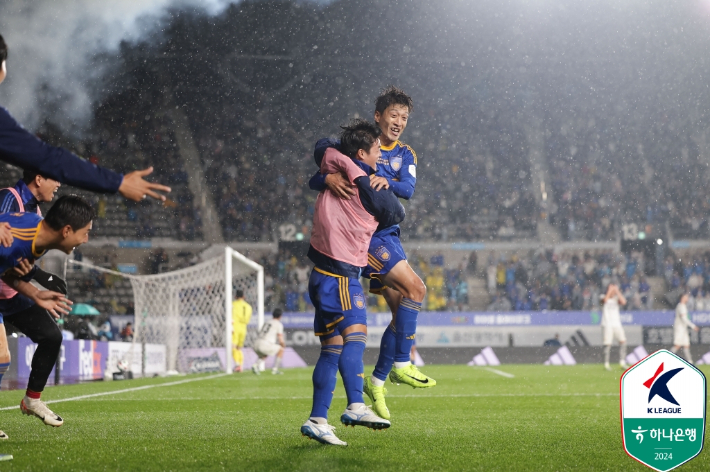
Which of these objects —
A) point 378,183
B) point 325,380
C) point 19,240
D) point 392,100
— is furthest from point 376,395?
point 19,240

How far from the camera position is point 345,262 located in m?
4.23

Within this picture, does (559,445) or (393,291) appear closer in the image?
(559,445)

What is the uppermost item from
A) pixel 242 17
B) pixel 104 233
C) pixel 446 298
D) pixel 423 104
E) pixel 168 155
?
pixel 242 17

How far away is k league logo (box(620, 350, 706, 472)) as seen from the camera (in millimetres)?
2723

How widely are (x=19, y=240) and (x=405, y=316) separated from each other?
2681mm

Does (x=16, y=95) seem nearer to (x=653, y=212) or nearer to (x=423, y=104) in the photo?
(x=423, y=104)

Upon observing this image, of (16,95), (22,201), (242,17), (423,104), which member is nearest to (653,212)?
(423,104)

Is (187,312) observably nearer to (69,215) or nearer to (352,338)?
(352,338)

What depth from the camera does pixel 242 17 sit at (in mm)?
27484

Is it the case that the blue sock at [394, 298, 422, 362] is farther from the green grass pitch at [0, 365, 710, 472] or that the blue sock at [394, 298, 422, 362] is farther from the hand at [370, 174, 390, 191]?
the hand at [370, 174, 390, 191]

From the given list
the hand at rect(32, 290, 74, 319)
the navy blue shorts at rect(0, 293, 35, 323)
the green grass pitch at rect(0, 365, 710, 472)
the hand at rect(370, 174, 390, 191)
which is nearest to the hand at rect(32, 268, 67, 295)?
the navy blue shorts at rect(0, 293, 35, 323)

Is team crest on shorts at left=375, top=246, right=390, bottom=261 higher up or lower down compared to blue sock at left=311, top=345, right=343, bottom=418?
higher up

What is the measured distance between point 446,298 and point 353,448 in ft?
73.6

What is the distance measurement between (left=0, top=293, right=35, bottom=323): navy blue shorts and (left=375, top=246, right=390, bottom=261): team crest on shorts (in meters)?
2.34
